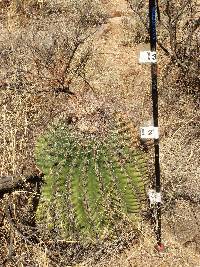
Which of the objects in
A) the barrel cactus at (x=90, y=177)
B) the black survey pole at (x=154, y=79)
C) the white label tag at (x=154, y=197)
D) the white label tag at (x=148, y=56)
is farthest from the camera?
the white label tag at (x=154, y=197)

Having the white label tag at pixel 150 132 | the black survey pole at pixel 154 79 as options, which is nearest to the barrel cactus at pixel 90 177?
the white label tag at pixel 150 132

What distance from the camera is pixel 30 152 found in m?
3.59

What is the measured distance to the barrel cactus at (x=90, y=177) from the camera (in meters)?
2.69

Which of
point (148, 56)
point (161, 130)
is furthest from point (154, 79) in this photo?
point (161, 130)

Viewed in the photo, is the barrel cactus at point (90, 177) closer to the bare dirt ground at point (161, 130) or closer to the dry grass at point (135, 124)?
the dry grass at point (135, 124)

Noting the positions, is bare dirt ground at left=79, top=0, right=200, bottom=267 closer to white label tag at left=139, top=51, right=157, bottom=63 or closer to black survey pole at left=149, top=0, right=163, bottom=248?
black survey pole at left=149, top=0, right=163, bottom=248

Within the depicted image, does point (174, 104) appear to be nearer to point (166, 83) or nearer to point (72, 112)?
point (166, 83)

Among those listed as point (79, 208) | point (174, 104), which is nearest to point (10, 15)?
point (174, 104)

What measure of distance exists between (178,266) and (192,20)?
2.66 meters

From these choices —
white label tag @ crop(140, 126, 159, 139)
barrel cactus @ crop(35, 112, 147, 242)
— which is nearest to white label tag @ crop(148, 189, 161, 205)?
barrel cactus @ crop(35, 112, 147, 242)

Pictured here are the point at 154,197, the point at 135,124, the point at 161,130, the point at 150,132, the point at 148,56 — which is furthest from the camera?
the point at 161,130

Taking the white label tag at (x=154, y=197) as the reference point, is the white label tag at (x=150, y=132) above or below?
above

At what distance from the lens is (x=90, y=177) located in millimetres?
2672

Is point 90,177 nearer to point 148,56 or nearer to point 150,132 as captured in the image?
point 150,132
